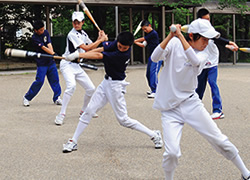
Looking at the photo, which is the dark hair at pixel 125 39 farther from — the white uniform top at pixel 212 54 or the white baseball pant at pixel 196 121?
the white uniform top at pixel 212 54

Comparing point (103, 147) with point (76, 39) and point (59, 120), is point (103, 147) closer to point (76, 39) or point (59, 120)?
point (59, 120)

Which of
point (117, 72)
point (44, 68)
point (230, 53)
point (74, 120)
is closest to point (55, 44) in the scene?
point (230, 53)

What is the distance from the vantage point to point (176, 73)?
168 inches

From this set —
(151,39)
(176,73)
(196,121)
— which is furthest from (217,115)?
(176,73)

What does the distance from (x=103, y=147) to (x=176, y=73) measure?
2291 millimetres

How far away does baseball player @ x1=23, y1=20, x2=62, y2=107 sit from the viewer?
31.4 feet

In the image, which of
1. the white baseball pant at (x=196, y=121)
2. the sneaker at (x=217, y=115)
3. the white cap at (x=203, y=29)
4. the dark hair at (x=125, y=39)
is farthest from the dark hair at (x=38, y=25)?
the white cap at (x=203, y=29)

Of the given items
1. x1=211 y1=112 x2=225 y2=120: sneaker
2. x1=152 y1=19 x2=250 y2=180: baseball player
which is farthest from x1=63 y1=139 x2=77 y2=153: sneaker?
x1=211 y1=112 x2=225 y2=120: sneaker

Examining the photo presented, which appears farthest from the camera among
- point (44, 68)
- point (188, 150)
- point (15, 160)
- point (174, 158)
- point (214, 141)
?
point (44, 68)

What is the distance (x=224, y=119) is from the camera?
26.6ft

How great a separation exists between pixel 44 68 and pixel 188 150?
5.01 meters

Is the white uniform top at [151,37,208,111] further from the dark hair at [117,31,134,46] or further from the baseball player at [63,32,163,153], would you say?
the baseball player at [63,32,163,153]

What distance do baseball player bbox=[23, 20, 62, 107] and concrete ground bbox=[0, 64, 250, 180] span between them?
0.91 feet

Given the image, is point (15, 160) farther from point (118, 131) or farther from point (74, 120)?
point (74, 120)
